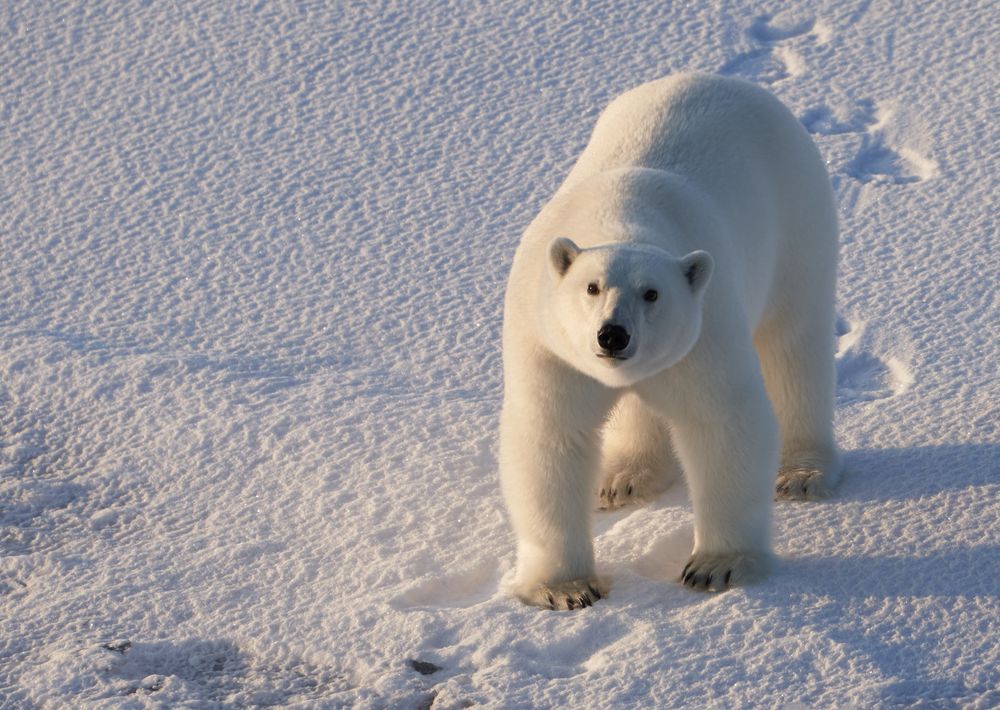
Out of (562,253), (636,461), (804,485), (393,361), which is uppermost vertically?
(562,253)

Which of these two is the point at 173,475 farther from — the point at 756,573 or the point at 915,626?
the point at 915,626

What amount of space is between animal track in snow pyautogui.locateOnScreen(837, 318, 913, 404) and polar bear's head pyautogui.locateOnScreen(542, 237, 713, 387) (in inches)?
61.4

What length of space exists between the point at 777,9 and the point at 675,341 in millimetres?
4169

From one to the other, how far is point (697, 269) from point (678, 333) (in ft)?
0.52

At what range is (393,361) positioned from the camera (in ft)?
16.9

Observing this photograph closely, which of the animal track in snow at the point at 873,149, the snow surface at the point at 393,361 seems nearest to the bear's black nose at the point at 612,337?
the snow surface at the point at 393,361

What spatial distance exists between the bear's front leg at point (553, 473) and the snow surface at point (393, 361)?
0.36 ft

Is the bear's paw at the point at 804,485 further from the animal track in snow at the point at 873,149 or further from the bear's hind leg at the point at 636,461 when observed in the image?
the animal track in snow at the point at 873,149

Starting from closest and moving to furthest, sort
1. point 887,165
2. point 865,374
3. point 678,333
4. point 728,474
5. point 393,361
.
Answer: point 678,333 < point 728,474 < point 865,374 < point 393,361 < point 887,165

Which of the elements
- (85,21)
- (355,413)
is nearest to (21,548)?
(355,413)

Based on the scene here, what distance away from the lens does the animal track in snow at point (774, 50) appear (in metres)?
6.64

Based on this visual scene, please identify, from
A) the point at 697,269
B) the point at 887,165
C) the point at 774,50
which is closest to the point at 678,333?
the point at 697,269

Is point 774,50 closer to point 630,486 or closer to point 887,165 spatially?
point 887,165

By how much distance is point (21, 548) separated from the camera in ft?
13.8
